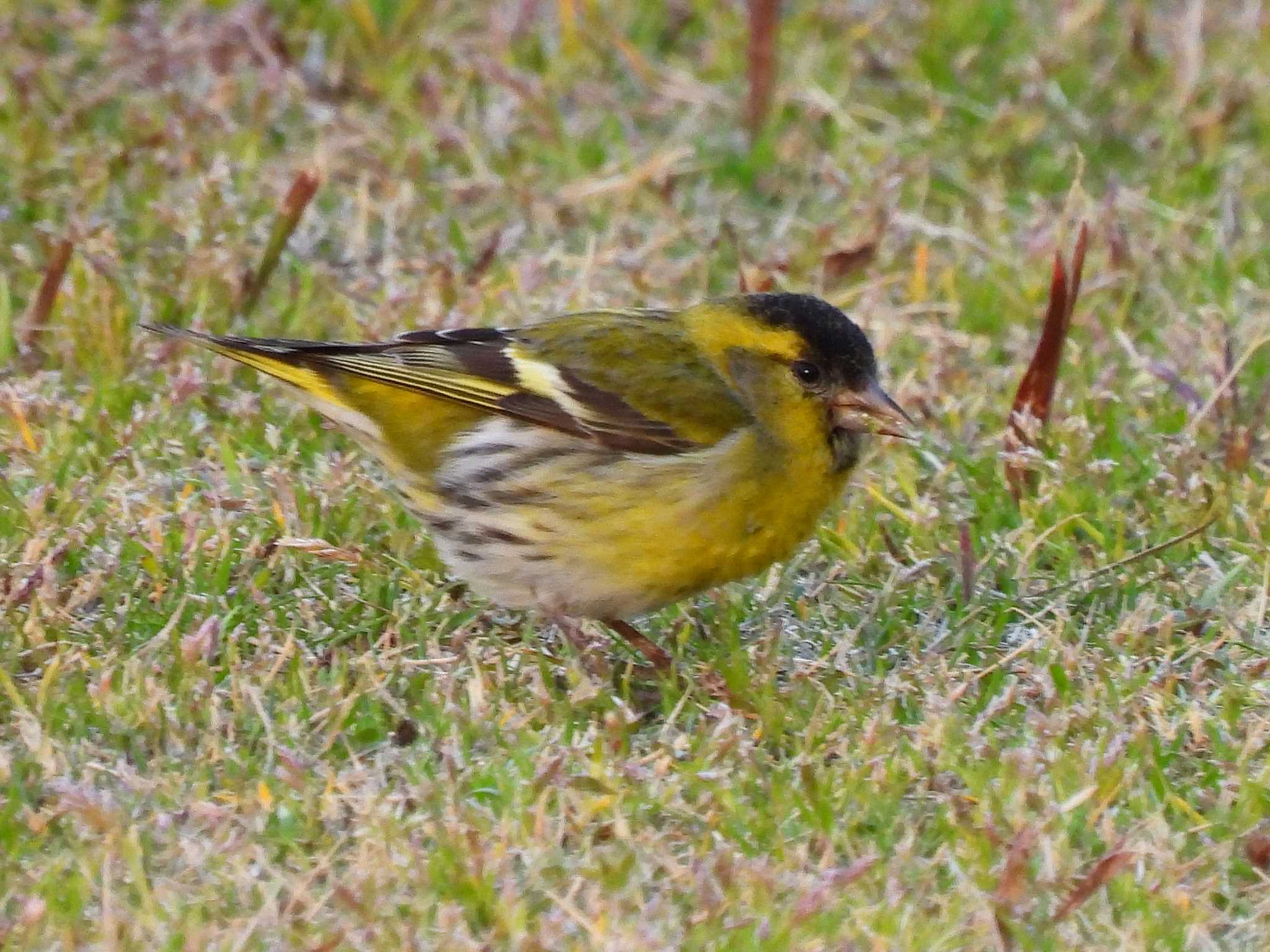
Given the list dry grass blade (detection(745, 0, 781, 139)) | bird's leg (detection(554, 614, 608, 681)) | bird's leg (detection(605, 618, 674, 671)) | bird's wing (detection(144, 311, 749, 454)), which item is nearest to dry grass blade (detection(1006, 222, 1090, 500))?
bird's wing (detection(144, 311, 749, 454))

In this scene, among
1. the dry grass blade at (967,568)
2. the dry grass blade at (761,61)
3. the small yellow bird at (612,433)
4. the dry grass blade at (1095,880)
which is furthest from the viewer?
the dry grass blade at (761,61)

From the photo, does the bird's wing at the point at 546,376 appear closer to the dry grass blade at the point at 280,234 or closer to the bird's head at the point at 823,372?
the bird's head at the point at 823,372

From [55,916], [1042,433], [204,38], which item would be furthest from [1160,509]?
[204,38]

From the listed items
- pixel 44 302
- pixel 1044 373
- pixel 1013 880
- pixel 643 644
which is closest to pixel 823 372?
pixel 643 644

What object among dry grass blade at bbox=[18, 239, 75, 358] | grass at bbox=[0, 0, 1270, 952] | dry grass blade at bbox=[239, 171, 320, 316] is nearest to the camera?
grass at bbox=[0, 0, 1270, 952]

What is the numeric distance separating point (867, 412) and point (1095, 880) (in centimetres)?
133

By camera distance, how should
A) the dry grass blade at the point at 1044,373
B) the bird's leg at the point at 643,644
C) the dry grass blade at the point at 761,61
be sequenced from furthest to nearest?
1. the dry grass blade at the point at 761,61
2. the dry grass blade at the point at 1044,373
3. the bird's leg at the point at 643,644

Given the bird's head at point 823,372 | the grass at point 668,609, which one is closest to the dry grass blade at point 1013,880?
the grass at point 668,609

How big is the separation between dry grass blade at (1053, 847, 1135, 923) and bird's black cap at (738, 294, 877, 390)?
1.34 meters

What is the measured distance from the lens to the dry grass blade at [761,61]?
7.10m

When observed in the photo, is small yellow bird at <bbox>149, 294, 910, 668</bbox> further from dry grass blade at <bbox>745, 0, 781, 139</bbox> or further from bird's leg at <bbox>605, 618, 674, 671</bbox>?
dry grass blade at <bbox>745, 0, 781, 139</bbox>

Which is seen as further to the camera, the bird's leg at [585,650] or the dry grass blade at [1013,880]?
the bird's leg at [585,650]

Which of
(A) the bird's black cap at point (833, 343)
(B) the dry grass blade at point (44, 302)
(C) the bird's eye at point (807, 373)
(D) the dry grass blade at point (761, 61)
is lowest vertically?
(B) the dry grass blade at point (44, 302)

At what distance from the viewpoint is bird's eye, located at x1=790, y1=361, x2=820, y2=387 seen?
4684 mm
